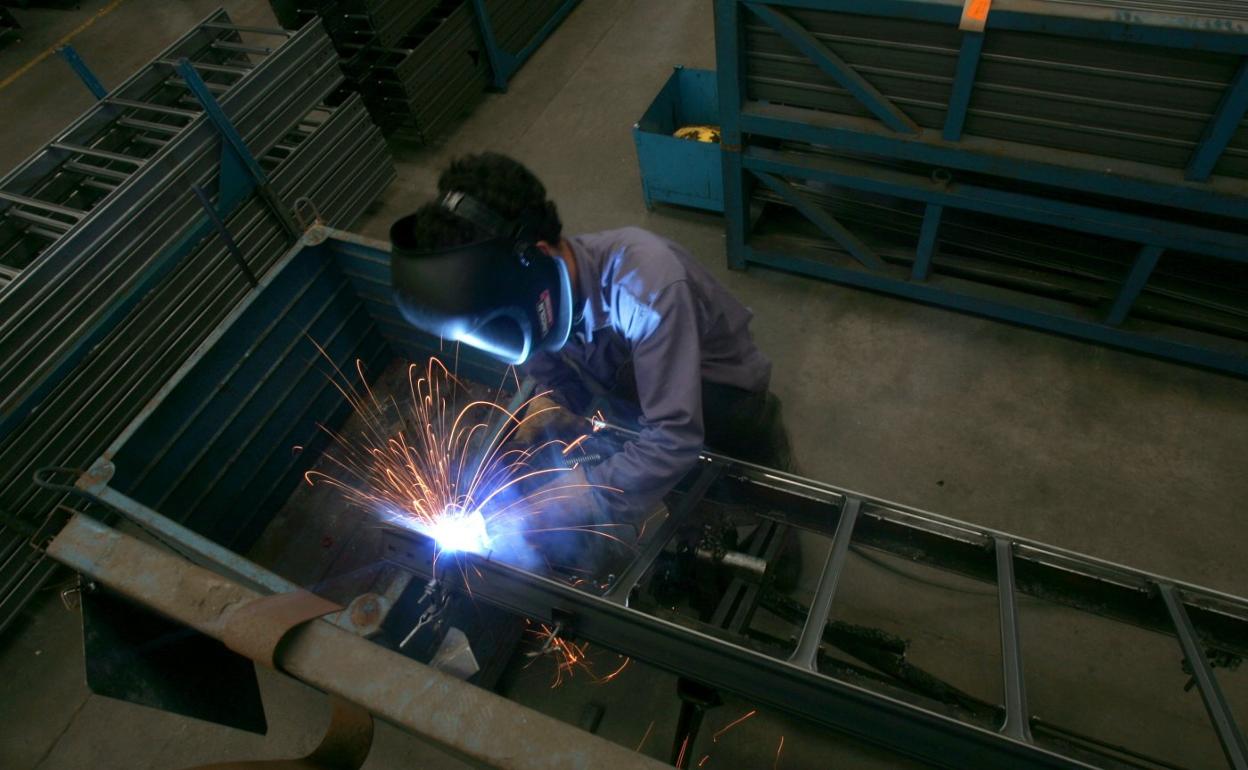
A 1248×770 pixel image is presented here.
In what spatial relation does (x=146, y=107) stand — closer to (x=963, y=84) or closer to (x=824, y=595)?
(x=963, y=84)

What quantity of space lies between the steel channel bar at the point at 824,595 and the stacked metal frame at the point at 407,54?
4.77m

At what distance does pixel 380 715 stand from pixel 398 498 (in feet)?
8.78

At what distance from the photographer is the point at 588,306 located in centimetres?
214

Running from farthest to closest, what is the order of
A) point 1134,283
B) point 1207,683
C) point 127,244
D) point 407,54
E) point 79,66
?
point 407,54 → point 79,66 → point 127,244 → point 1134,283 → point 1207,683

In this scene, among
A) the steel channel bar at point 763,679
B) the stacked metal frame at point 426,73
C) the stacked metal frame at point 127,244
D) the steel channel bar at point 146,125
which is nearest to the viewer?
the steel channel bar at point 763,679

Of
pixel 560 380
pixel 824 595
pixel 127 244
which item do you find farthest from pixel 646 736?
pixel 127 244

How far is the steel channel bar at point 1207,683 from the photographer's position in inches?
67.7

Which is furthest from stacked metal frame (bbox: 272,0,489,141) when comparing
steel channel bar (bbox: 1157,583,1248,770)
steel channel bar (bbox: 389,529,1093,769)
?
steel channel bar (bbox: 1157,583,1248,770)

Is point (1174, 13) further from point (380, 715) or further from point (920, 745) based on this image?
point (380, 715)

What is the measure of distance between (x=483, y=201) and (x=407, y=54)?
421 cm

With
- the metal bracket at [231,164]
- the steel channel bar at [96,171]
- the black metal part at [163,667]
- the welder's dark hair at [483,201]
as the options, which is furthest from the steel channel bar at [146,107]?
the black metal part at [163,667]

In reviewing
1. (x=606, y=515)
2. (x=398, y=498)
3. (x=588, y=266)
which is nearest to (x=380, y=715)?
(x=606, y=515)

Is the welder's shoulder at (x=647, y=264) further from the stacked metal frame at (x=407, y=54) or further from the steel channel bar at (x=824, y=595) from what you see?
the stacked metal frame at (x=407, y=54)

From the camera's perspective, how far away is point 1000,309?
12.4ft
